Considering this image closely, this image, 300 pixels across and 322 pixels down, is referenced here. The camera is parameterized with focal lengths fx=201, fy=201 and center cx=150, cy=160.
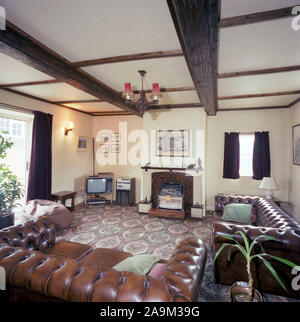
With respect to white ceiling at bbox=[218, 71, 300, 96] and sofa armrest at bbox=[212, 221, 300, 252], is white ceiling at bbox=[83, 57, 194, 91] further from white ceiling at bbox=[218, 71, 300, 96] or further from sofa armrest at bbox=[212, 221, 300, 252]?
sofa armrest at bbox=[212, 221, 300, 252]

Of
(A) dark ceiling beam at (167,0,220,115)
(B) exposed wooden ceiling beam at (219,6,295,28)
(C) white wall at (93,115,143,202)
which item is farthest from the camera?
(C) white wall at (93,115,143,202)

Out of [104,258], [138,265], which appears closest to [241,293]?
[138,265]

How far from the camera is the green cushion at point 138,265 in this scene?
5.29 feet

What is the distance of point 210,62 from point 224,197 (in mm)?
2714

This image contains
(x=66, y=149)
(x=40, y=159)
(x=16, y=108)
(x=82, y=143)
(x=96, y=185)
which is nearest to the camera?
(x=16, y=108)

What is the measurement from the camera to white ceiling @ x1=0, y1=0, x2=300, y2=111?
155cm

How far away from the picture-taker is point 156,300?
1.07 metres

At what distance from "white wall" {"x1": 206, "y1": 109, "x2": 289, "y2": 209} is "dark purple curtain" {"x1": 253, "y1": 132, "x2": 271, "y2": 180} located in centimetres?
15

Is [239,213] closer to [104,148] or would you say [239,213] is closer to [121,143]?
[121,143]

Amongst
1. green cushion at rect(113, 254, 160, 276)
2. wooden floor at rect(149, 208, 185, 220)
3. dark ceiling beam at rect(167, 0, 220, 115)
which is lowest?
wooden floor at rect(149, 208, 185, 220)

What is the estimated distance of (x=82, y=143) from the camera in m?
5.81

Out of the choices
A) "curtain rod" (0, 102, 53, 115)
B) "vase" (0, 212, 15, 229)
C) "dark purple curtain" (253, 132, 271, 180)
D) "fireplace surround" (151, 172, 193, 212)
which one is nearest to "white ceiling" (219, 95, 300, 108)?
"dark purple curtain" (253, 132, 271, 180)

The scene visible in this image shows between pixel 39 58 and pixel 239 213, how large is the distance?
3.49 metres
